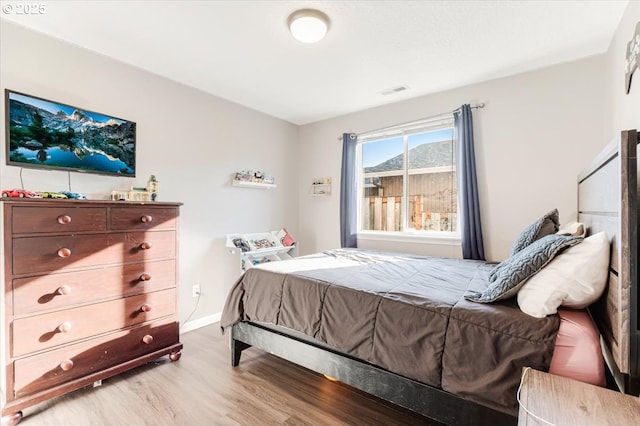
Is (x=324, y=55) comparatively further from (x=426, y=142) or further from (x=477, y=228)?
(x=477, y=228)

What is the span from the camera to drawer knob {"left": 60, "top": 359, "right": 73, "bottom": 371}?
1748mm

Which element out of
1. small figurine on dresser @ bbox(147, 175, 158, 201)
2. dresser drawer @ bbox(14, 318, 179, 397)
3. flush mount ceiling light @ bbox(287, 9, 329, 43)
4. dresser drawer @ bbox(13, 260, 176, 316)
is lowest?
dresser drawer @ bbox(14, 318, 179, 397)

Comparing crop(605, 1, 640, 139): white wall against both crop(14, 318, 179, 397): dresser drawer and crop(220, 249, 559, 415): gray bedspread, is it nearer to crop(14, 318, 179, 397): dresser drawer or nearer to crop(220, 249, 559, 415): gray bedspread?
crop(220, 249, 559, 415): gray bedspread

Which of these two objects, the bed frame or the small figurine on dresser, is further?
the small figurine on dresser

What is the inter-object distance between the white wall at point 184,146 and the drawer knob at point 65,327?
3.35 ft

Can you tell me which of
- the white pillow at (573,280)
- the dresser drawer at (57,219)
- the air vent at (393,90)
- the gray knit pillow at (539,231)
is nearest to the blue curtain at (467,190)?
the air vent at (393,90)

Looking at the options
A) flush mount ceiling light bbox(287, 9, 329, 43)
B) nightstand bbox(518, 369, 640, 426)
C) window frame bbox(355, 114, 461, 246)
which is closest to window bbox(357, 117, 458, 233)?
window frame bbox(355, 114, 461, 246)

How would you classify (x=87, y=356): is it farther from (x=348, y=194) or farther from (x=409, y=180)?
(x=409, y=180)

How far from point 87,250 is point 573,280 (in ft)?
8.65

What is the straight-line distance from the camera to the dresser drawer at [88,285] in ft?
5.43

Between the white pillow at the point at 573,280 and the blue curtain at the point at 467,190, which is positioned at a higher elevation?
the blue curtain at the point at 467,190

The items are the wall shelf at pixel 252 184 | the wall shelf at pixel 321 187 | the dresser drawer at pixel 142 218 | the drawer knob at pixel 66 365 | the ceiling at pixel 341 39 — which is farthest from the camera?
the wall shelf at pixel 321 187

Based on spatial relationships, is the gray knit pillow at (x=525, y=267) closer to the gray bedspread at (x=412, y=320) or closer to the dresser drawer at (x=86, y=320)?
the gray bedspread at (x=412, y=320)

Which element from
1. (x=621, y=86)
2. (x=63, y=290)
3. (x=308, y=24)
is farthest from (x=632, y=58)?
(x=63, y=290)
